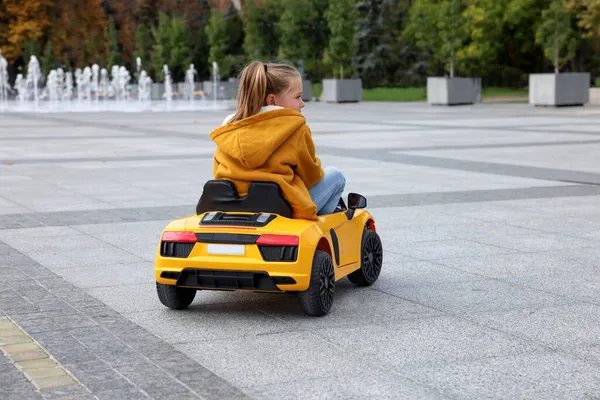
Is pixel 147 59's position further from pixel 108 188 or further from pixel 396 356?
pixel 396 356

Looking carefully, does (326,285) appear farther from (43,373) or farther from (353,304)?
(43,373)

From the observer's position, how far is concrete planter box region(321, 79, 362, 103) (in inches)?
1841

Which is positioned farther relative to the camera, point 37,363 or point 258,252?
point 258,252

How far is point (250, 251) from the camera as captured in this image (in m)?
5.76

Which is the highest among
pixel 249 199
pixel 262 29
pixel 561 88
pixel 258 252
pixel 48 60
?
pixel 262 29

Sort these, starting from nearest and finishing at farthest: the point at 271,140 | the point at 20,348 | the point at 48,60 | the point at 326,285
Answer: the point at 20,348, the point at 326,285, the point at 271,140, the point at 48,60

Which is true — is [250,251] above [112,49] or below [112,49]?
below

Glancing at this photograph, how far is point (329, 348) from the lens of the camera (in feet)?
17.0

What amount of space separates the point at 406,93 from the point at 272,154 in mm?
51841

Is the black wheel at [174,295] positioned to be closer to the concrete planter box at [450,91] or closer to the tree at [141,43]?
the concrete planter box at [450,91]

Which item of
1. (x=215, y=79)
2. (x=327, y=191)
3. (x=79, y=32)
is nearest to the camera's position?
(x=327, y=191)

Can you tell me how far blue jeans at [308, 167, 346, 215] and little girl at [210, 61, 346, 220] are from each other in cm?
3

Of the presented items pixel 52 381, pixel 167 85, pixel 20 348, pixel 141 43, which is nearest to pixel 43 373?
pixel 52 381

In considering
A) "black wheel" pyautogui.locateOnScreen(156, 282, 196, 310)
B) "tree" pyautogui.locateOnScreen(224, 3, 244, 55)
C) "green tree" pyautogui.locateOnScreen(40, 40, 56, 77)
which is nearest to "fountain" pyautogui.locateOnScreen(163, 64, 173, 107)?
"tree" pyautogui.locateOnScreen(224, 3, 244, 55)
